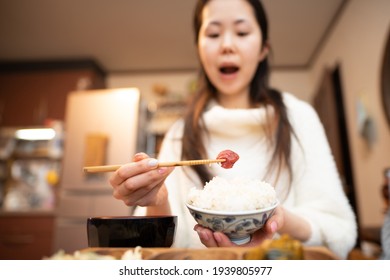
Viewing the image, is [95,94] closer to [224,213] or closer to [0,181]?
[224,213]

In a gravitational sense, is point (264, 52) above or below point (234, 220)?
above

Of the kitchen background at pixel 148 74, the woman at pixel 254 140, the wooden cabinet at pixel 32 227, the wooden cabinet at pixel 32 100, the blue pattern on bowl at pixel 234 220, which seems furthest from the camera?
the wooden cabinet at pixel 32 100

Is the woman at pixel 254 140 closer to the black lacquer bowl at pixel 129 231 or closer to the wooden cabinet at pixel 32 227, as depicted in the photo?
the black lacquer bowl at pixel 129 231

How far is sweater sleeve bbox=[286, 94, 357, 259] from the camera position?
15.2 inches

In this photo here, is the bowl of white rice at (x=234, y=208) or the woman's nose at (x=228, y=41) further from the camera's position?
the woman's nose at (x=228, y=41)

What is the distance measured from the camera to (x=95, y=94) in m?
0.61

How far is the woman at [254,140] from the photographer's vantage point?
0.36 m

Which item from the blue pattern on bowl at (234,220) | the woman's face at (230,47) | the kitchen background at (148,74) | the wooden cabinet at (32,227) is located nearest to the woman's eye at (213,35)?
the woman's face at (230,47)

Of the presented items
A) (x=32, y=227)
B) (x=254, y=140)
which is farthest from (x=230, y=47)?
(x=32, y=227)

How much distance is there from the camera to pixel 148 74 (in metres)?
0.67

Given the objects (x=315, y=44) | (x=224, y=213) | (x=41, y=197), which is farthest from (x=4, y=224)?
(x=315, y=44)

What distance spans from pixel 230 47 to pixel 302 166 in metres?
0.19

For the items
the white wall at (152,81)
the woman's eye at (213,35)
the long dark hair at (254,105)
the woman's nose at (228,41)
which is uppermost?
the white wall at (152,81)

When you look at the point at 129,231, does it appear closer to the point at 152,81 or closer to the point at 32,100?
the point at 152,81
